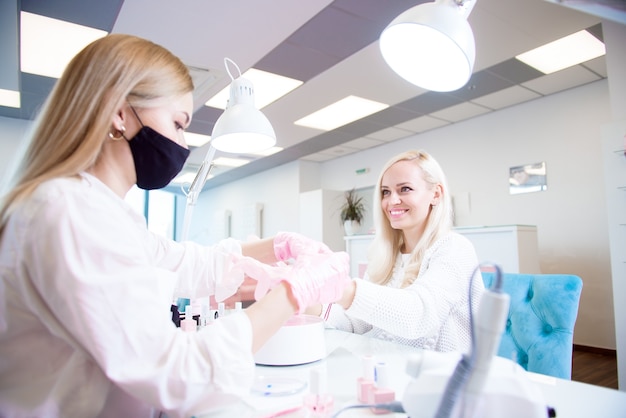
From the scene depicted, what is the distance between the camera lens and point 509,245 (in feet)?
11.4

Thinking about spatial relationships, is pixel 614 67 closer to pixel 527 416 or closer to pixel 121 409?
pixel 527 416

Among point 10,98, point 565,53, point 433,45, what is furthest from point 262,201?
point 433,45

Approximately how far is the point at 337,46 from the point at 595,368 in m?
3.55

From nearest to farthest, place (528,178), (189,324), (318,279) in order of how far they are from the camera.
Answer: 1. (318,279)
2. (189,324)
3. (528,178)

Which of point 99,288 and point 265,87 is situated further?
point 265,87

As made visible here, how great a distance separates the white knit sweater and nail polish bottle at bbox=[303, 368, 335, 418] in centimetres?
43

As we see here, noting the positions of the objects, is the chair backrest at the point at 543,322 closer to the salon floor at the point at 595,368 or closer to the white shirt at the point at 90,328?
the white shirt at the point at 90,328

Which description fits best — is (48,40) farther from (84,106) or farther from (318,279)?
(318,279)

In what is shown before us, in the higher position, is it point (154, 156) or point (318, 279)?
point (154, 156)

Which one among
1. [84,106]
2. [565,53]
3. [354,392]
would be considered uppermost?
[565,53]

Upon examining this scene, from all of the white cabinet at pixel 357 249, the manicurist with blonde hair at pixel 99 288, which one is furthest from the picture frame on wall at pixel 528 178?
the manicurist with blonde hair at pixel 99 288

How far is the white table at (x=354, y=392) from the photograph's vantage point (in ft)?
2.23

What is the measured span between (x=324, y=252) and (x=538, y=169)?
4201mm

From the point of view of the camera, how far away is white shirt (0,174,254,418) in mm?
587
